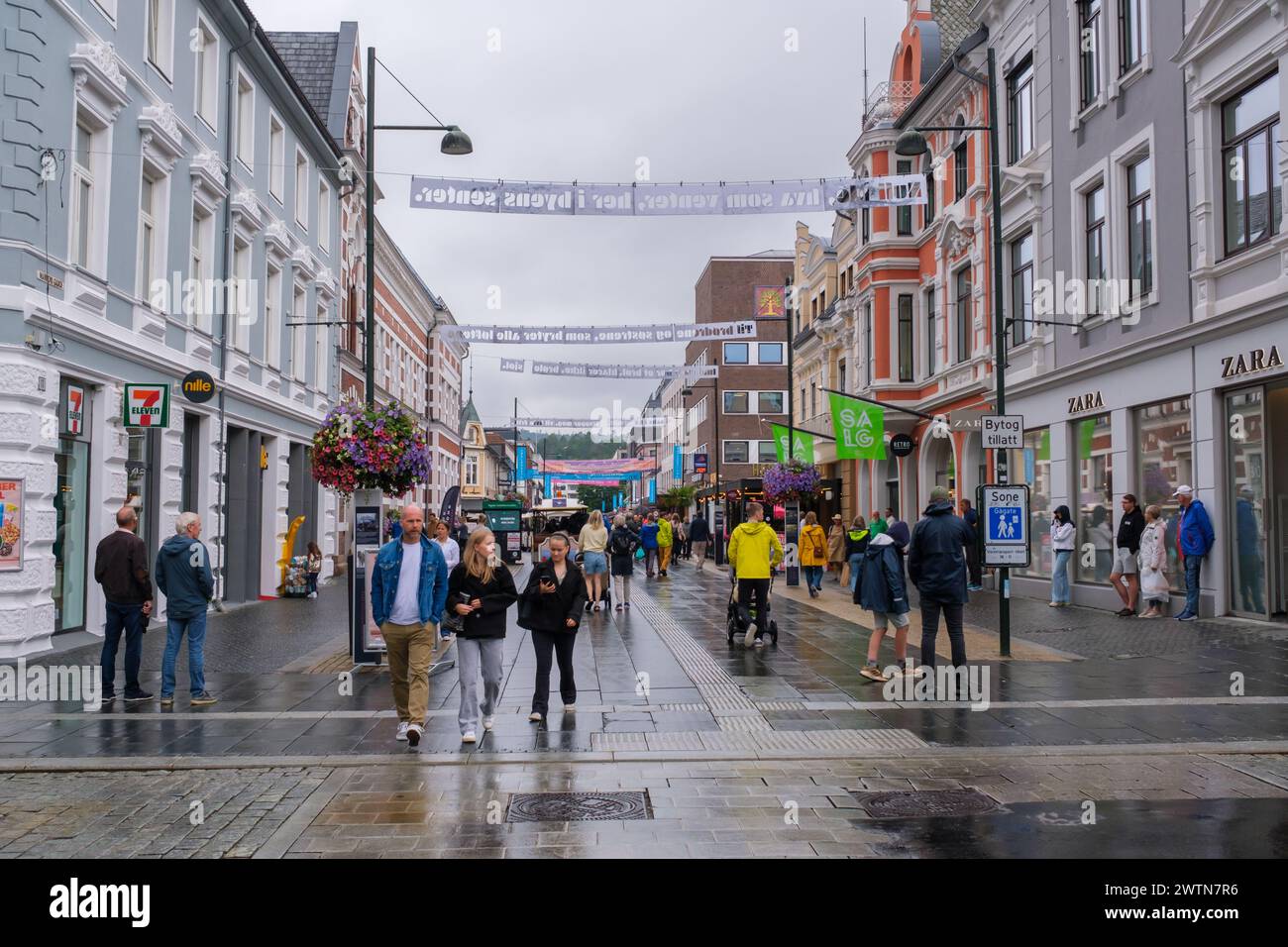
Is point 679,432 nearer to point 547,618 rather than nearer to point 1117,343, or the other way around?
point 1117,343

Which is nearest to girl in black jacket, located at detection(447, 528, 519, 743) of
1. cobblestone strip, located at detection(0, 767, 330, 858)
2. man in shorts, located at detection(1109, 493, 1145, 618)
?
cobblestone strip, located at detection(0, 767, 330, 858)

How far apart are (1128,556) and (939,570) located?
26.7 ft

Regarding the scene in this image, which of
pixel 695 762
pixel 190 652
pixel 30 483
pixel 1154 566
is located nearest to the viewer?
pixel 695 762

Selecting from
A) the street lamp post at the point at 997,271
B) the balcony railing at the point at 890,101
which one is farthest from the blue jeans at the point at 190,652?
the balcony railing at the point at 890,101

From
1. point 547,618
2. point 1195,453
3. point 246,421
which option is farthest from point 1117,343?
point 246,421

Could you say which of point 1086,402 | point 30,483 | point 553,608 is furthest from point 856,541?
point 30,483

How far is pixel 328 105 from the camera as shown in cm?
3147

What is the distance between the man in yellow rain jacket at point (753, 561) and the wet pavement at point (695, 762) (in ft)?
3.55

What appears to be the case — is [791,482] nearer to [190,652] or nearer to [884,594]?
[884,594]

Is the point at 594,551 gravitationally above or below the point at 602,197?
below

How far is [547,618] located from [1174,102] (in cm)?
1332

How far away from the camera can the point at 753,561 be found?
44.1 feet
